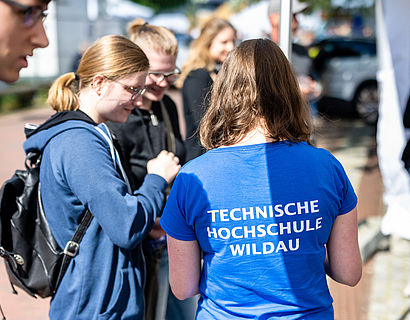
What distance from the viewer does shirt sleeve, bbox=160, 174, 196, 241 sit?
5.20 feet

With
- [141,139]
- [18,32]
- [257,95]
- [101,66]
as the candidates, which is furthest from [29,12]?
[141,139]

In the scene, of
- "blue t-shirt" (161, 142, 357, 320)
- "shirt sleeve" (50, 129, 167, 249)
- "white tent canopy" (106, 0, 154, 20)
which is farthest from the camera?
"white tent canopy" (106, 0, 154, 20)

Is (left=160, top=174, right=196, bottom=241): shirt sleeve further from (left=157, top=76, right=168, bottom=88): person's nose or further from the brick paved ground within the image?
(left=157, top=76, right=168, bottom=88): person's nose

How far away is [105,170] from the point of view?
1.87 metres

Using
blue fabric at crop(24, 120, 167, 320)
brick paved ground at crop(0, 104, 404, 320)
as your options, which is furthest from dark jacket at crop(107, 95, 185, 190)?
brick paved ground at crop(0, 104, 404, 320)

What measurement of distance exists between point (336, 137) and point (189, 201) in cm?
958

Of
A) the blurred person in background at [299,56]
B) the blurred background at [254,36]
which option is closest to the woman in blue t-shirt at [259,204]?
the blurred person in background at [299,56]

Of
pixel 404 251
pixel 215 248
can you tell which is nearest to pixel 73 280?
pixel 215 248

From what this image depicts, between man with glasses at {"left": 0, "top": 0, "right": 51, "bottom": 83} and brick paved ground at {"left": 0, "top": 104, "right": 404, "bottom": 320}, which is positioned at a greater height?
man with glasses at {"left": 0, "top": 0, "right": 51, "bottom": 83}

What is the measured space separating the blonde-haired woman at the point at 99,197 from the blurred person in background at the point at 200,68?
2.76 ft

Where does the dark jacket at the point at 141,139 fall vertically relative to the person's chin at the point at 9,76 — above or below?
below

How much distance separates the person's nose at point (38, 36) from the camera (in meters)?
1.21

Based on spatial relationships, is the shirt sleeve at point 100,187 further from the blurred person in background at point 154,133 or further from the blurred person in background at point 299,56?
the blurred person in background at point 299,56

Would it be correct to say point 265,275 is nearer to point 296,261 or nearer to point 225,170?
point 296,261
